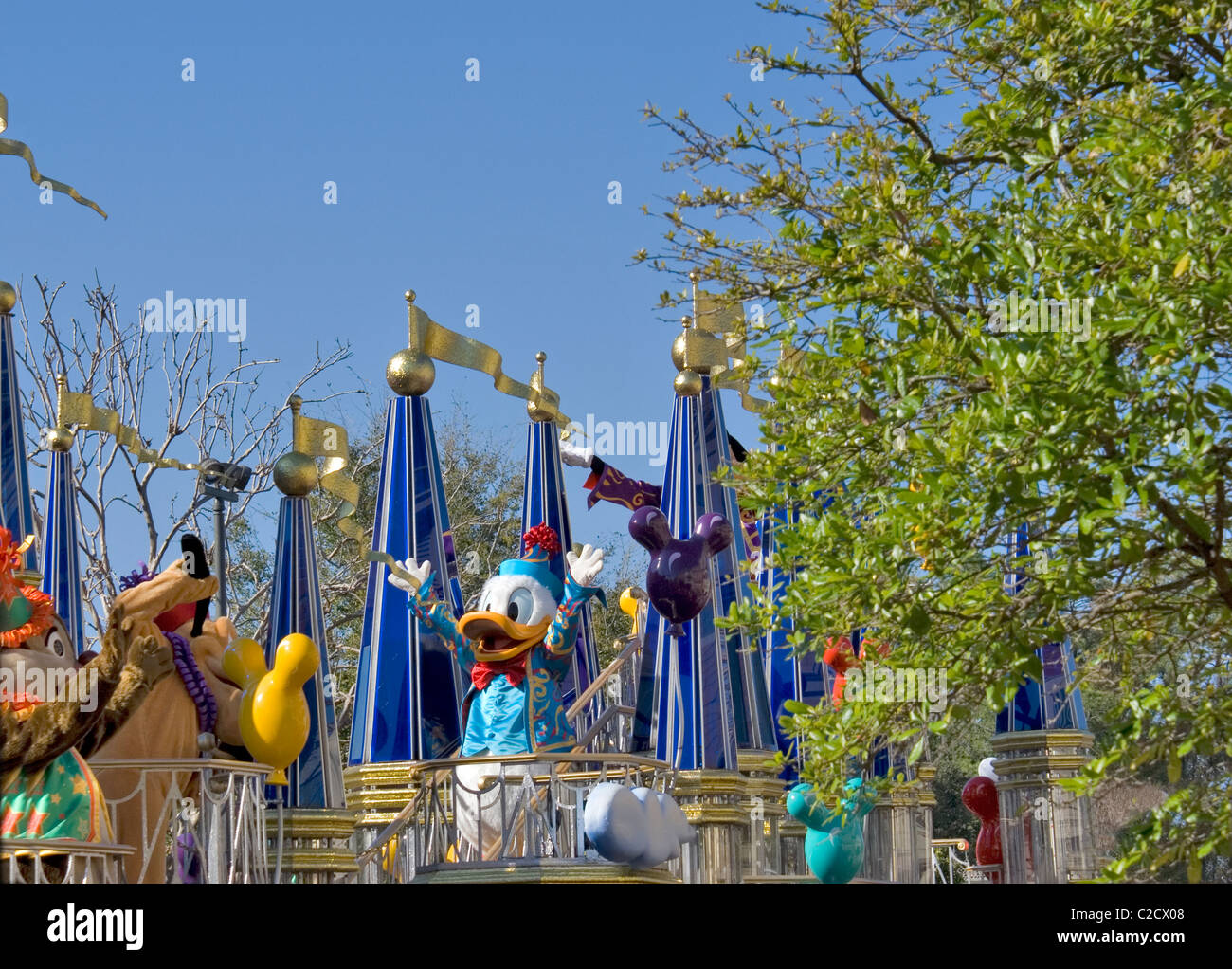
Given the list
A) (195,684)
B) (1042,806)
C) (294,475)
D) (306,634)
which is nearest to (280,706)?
(195,684)

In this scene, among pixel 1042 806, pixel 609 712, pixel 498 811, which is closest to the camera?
pixel 498 811

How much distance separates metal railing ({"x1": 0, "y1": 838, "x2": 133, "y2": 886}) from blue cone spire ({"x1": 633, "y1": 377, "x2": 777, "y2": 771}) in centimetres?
411

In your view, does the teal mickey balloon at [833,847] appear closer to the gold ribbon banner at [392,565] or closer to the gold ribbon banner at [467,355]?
the gold ribbon banner at [392,565]

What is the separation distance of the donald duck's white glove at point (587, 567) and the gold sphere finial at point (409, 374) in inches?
62.2

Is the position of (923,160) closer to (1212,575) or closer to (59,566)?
(1212,575)

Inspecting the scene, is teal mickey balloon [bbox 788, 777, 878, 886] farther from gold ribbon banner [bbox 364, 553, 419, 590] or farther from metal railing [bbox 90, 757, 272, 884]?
metal railing [bbox 90, 757, 272, 884]

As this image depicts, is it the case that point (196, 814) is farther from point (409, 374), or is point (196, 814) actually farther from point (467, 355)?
point (467, 355)

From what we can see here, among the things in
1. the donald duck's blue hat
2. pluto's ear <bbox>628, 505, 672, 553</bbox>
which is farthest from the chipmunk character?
pluto's ear <bbox>628, 505, 672, 553</bbox>

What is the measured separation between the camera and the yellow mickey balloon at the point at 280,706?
800cm

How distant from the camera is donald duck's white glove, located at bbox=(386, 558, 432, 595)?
31.6ft

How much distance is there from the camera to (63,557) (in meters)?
10.2

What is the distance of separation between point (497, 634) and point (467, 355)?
244cm

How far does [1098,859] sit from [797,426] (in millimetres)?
6456
